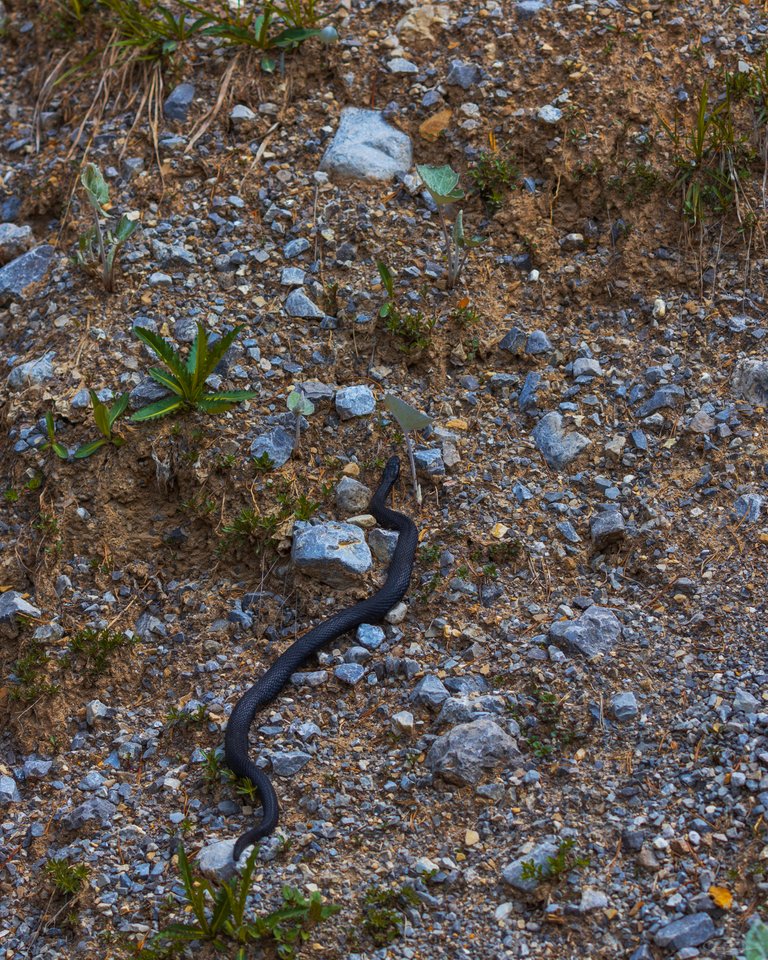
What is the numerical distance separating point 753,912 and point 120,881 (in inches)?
89.7

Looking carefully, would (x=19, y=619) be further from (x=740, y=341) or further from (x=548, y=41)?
(x=548, y=41)

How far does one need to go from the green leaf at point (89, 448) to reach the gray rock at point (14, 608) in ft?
2.42

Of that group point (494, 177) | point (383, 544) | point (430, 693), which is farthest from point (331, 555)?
point (494, 177)

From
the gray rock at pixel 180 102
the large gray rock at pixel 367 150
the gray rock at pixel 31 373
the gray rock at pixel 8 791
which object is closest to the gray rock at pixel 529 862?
the gray rock at pixel 8 791

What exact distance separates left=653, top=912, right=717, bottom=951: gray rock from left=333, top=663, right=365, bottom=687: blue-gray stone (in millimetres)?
1559

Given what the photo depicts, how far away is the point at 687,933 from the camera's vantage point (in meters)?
3.26

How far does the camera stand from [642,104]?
552 centimetres

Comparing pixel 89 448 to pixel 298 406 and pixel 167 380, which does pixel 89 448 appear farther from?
pixel 298 406

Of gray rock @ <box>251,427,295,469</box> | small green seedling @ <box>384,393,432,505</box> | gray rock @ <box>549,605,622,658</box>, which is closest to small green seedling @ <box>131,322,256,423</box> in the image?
gray rock @ <box>251,427,295,469</box>

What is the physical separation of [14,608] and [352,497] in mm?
1643

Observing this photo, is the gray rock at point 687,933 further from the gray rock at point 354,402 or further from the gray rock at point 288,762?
the gray rock at point 354,402

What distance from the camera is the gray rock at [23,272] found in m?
5.52

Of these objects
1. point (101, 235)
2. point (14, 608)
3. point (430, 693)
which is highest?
point (101, 235)

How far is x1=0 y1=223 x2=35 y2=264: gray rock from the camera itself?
18.7 ft
